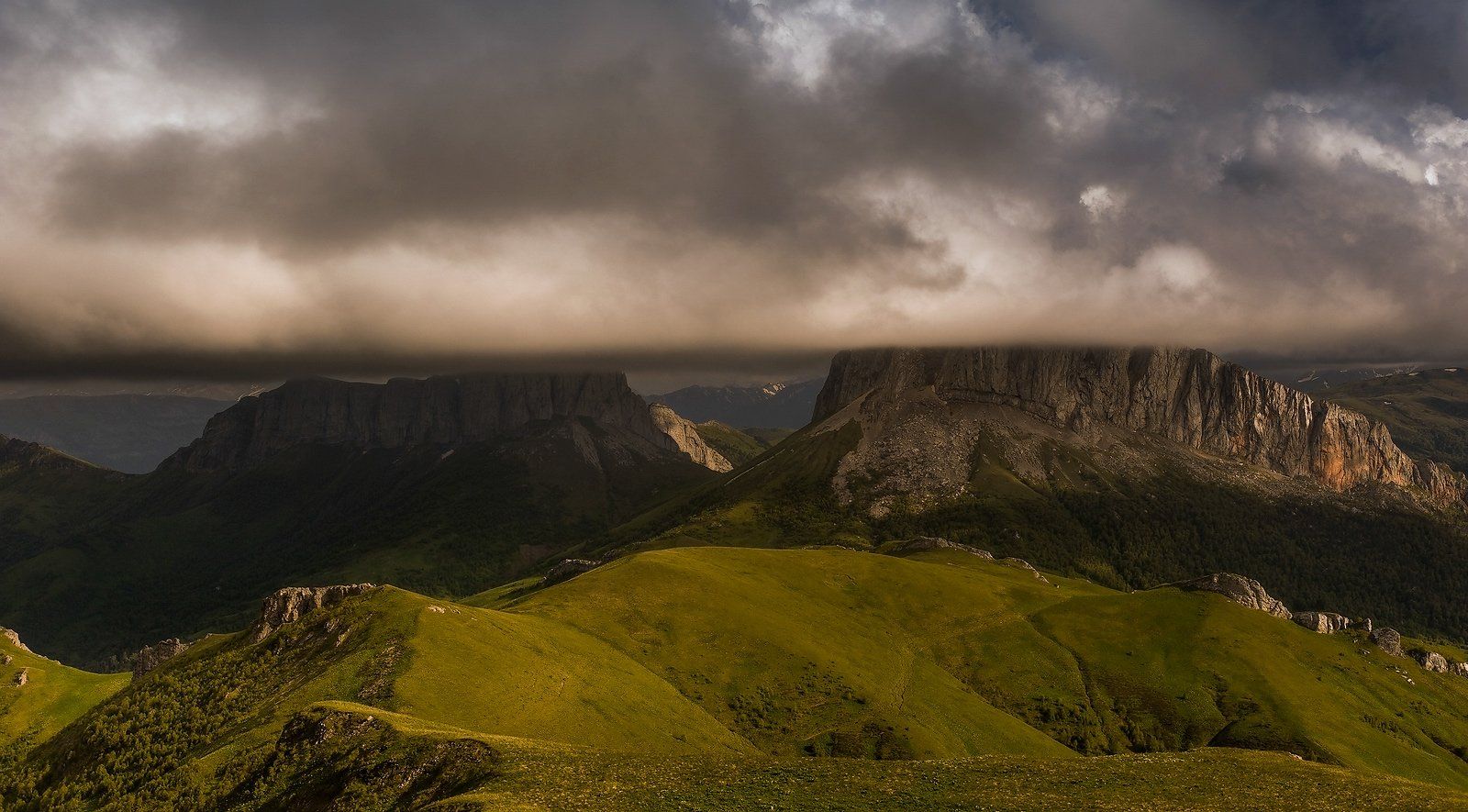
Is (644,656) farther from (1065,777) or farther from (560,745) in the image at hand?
(1065,777)

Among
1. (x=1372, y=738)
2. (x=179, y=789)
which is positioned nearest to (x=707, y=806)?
(x=179, y=789)

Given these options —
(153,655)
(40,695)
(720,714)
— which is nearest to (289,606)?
(153,655)

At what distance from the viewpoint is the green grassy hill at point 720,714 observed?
6047cm

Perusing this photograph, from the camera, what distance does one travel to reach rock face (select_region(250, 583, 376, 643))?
128m

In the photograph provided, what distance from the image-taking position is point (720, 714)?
125812 mm

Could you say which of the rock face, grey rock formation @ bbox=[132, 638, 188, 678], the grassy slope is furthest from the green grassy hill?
grey rock formation @ bbox=[132, 638, 188, 678]

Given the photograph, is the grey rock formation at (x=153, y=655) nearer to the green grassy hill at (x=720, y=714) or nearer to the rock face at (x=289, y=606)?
the green grassy hill at (x=720, y=714)

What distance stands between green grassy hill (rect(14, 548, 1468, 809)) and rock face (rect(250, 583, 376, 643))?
435cm

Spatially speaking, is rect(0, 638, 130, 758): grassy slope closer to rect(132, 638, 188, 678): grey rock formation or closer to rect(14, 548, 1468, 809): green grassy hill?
rect(14, 548, 1468, 809): green grassy hill

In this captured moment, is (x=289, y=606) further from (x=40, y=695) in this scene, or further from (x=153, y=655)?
(x=40, y=695)

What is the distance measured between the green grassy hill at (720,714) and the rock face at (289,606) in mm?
Answer: 4355

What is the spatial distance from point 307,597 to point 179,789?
62616mm

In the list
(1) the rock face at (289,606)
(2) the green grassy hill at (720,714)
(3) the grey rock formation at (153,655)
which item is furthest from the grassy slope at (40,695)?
(1) the rock face at (289,606)

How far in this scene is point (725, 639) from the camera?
489 ft
